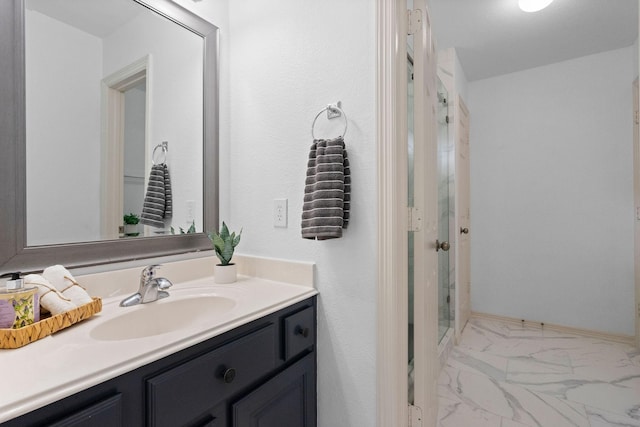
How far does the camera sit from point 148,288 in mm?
1068

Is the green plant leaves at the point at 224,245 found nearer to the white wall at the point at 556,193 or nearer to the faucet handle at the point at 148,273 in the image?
the faucet handle at the point at 148,273

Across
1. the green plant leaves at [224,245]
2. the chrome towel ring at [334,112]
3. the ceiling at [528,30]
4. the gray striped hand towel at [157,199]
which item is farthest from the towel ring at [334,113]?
the ceiling at [528,30]

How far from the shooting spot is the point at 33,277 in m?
0.83

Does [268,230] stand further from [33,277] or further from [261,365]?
[33,277]

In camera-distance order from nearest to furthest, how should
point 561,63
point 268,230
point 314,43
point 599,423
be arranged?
point 314,43 → point 268,230 → point 599,423 → point 561,63

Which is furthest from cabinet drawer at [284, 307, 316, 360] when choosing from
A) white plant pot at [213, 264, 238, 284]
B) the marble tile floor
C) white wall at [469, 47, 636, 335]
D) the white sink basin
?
white wall at [469, 47, 636, 335]

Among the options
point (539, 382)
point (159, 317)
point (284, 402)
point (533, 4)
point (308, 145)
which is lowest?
point (539, 382)

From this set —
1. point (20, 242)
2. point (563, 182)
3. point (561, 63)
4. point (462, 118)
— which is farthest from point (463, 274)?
point (20, 242)

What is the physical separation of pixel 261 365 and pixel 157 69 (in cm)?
123

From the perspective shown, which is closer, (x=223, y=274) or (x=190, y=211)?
(x=223, y=274)

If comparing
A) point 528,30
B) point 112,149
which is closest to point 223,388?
point 112,149

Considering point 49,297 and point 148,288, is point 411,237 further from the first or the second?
point 49,297

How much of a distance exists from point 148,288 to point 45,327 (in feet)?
1.04

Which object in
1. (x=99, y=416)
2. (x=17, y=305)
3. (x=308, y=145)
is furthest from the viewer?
(x=308, y=145)
